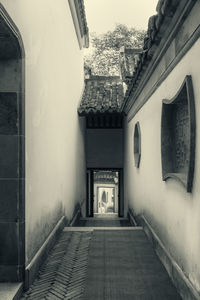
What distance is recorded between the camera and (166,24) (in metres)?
3.11

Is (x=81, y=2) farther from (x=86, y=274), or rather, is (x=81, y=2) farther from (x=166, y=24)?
(x=86, y=274)

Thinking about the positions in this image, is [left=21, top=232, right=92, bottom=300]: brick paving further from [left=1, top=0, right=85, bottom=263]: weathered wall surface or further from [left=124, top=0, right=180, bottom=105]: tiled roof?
[left=124, top=0, right=180, bottom=105]: tiled roof

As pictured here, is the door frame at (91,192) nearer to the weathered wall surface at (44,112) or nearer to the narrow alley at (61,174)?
the weathered wall surface at (44,112)

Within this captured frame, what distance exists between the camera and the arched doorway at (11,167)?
3.23 meters

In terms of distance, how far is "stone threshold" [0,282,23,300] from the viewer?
2.91 metres

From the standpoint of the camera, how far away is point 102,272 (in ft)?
12.4

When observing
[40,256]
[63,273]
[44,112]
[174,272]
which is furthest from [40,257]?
[44,112]

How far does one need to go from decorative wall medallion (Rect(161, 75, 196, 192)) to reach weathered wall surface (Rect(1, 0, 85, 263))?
67.2 inches

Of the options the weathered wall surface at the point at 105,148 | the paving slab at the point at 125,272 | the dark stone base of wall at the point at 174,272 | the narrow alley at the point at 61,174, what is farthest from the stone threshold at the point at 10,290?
the weathered wall surface at the point at 105,148

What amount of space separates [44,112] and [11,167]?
4.45 ft

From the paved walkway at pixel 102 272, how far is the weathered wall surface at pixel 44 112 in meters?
0.40

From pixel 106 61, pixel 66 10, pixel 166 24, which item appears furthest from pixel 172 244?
pixel 106 61

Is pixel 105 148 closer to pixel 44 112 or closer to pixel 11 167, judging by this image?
pixel 44 112

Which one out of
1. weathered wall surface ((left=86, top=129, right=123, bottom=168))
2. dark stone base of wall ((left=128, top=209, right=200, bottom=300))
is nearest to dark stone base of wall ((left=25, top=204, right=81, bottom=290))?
dark stone base of wall ((left=128, top=209, right=200, bottom=300))
